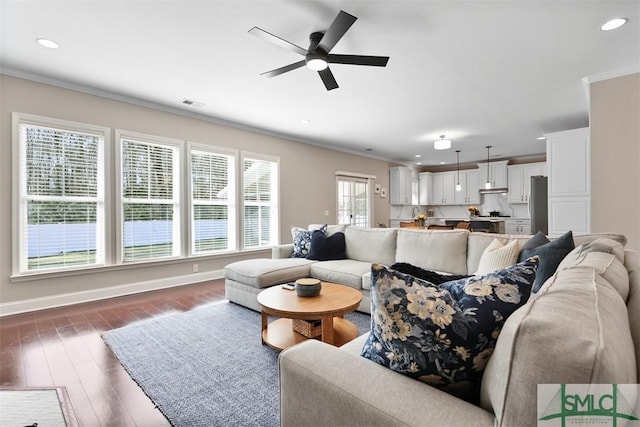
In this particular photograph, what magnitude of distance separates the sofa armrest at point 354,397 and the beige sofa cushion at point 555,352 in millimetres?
116

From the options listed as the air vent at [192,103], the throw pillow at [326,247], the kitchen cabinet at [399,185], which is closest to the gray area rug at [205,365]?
the throw pillow at [326,247]

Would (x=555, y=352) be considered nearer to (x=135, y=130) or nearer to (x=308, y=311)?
(x=308, y=311)

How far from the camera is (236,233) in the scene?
5262 mm

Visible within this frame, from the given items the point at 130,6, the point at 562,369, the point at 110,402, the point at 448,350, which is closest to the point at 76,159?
the point at 130,6

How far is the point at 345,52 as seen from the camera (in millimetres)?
2949

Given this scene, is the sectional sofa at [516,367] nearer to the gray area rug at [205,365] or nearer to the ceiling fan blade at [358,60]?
the gray area rug at [205,365]

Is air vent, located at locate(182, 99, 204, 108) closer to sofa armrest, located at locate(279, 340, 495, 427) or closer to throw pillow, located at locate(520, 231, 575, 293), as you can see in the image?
sofa armrest, located at locate(279, 340, 495, 427)

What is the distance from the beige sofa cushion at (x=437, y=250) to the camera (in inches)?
122

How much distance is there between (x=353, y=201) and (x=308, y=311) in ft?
19.1

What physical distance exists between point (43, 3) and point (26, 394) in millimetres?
2682

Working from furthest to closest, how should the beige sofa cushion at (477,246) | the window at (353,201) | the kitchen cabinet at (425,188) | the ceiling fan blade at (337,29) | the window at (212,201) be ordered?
1. the kitchen cabinet at (425,188)
2. the window at (353,201)
3. the window at (212,201)
4. the beige sofa cushion at (477,246)
5. the ceiling fan blade at (337,29)

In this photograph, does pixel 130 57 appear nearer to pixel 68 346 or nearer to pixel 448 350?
pixel 68 346

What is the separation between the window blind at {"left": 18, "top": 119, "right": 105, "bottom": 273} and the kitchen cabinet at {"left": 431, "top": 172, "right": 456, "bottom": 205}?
888 cm

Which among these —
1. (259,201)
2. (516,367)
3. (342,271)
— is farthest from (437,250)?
(259,201)
